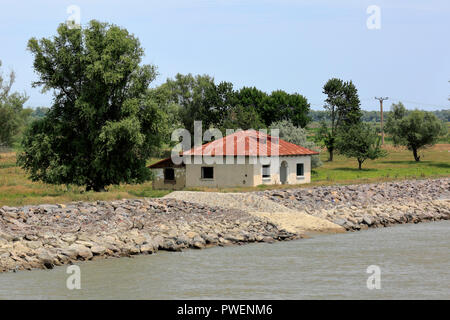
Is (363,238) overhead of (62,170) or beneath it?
beneath

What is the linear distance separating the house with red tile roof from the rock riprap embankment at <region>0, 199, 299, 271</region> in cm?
1299

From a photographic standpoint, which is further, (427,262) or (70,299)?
(427,262)

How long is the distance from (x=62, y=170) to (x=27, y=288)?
21366mm

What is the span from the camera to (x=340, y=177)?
58.1m

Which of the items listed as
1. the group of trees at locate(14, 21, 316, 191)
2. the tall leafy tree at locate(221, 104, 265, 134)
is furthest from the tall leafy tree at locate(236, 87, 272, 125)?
the group of trees at locate(14, 21, 316, 191)

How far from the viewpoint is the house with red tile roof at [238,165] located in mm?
46438

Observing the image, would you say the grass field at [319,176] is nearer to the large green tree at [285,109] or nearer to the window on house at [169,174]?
the window on house at [169,174]

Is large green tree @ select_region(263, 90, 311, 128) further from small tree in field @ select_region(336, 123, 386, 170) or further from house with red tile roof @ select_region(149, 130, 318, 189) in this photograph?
house with red tile roof @ select_region(149, 130, 318, 189)

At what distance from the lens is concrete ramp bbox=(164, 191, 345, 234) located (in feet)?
108

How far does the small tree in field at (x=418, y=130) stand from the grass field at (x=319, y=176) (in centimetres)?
217

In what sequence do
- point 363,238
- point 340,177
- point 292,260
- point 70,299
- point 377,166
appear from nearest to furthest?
point 70,299, point 292,260, point 363,238, point 340,177, point 377,166

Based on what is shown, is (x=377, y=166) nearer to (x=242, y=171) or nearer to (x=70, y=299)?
(x=242, y=171)
